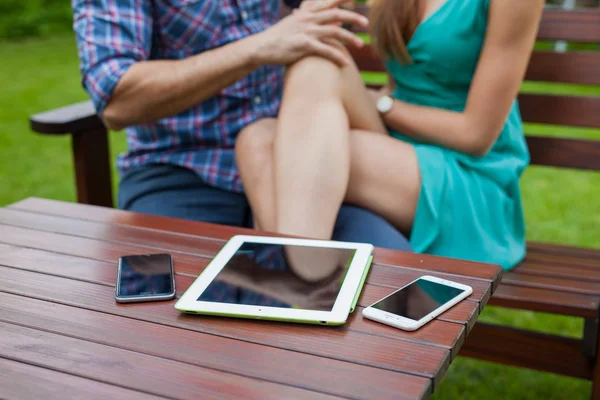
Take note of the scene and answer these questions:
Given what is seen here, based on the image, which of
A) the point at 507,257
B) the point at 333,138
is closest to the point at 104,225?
the point at 333,138

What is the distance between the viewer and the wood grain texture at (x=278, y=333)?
1040 mm

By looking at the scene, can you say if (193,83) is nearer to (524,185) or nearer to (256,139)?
(256,139)

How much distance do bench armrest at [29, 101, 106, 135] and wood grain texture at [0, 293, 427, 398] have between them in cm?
105

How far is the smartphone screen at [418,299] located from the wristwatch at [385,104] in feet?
3.23

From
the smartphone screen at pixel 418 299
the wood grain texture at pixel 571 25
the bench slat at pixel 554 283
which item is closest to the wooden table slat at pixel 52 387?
the smartphone screen at pixel 418 299

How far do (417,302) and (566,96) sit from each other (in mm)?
1552

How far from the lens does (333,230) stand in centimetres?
189

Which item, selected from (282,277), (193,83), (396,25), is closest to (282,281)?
(282,277)

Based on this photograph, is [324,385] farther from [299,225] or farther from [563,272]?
[563,272]

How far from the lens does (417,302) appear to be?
3.94 feet

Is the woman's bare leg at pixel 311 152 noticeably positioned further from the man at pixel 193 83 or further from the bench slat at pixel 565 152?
the bench slat at pixel 565 152

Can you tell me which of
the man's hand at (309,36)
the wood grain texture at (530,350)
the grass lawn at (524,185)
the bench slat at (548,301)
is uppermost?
the man's hand at (309,36)

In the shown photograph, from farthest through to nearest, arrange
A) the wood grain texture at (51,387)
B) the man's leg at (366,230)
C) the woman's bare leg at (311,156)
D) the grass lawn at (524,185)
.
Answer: the grass lawn at (524,185) → the man's leg at (366,230) → the woman's bare leg at (311,156) → the wood grain texture at (51,387)

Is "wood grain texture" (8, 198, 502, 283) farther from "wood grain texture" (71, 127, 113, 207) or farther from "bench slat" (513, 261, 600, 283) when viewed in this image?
"bench slat" (513, 261, 600, 283)
